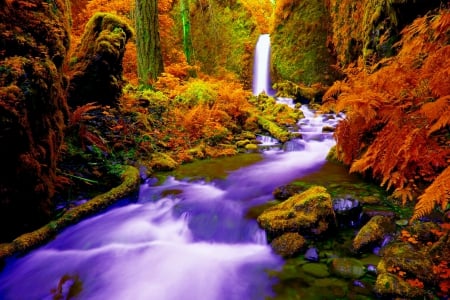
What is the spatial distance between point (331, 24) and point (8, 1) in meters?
11.4

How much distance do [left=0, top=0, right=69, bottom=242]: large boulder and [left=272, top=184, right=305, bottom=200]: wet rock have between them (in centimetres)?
304

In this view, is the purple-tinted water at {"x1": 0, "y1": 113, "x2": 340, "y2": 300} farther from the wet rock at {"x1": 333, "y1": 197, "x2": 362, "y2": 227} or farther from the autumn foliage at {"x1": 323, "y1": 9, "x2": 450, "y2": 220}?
the autumn foliage at {"x1": 323, "y1": 9, "x2": 450, "y2": 220}

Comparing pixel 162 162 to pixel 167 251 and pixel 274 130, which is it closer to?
pixel 167 251

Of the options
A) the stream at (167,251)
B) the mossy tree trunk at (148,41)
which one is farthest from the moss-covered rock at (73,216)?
the mossy tree trunk at (148,41)

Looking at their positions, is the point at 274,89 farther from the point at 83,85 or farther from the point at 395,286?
the point at 395,286

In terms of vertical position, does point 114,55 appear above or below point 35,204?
above

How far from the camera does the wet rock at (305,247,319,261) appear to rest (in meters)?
3.31

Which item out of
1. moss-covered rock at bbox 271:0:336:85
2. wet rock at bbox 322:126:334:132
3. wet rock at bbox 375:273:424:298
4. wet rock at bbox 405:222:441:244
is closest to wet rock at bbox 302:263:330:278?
wet rock at bbox 375:273:424:298

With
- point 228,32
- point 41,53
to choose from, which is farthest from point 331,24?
point 41,53

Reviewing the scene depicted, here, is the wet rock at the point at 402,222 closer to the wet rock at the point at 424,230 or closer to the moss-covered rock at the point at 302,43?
the wet rock at the point at 424,230

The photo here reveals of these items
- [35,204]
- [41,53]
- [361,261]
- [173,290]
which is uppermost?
[41,53]

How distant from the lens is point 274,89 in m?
14.2

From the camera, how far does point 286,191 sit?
488cm

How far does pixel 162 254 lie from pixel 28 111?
6.96 ft
